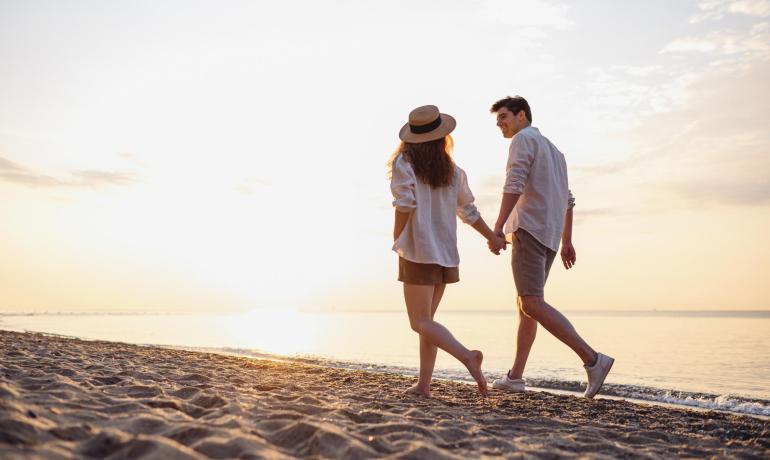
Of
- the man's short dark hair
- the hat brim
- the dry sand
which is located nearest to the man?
the man's short dark hair

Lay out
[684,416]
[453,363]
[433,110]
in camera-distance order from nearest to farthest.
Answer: [684,416], [433,110], [453,363]

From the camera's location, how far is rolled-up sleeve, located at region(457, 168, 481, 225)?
13.8 ft

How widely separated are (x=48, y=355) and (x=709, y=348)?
12.8 metres

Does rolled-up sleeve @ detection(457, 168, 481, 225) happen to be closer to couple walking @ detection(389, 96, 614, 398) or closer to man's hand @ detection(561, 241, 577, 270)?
couple walking @ detection(389, 96, 614, 398)

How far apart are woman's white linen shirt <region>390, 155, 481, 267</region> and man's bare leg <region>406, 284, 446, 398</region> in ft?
0.85

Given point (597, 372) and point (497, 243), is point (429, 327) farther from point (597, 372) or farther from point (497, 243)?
point (597, 372)

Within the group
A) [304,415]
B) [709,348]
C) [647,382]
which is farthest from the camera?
[709,348]

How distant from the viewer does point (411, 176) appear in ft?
12.9

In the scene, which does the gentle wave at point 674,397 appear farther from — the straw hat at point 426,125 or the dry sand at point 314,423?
the straw hat at point 426,125

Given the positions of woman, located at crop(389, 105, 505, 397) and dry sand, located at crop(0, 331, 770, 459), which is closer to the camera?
dry sand, located at crop(0, 331, 770, 459)

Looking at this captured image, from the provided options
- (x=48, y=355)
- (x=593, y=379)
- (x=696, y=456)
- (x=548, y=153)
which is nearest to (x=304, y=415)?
(x=696, y=456)

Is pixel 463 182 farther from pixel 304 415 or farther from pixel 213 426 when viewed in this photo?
pixel 213 426

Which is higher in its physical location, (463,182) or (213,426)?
(463,182)

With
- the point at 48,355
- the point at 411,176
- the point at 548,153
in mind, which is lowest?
the point at 48,355
